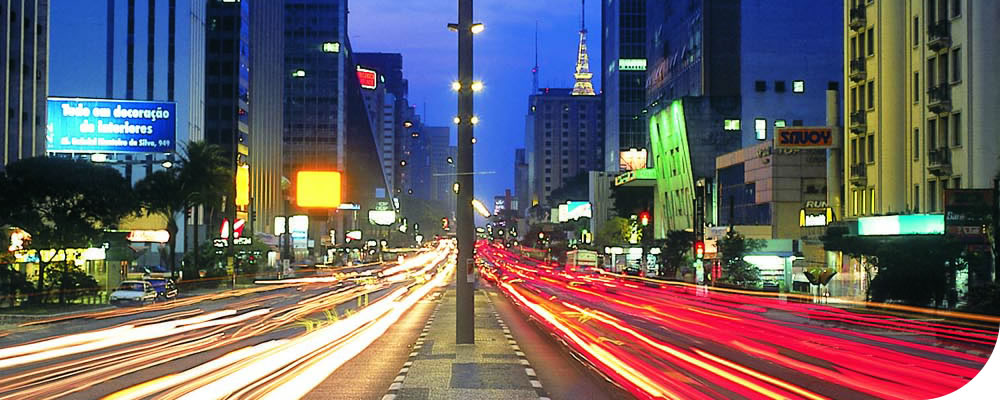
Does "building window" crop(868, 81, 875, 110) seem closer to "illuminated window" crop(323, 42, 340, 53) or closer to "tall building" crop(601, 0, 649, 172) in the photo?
"tall building" crop(601, 0, 649, 172)

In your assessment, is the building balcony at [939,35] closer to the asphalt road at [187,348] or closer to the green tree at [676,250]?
the asphalt road at [187,348]

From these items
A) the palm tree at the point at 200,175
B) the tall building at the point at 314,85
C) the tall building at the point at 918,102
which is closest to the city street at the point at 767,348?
the tall building at the point at 918,102

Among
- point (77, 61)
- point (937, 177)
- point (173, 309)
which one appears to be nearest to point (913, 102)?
point (937, 177)

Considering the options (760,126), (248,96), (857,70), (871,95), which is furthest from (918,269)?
(248,96)

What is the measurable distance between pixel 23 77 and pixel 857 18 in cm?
5317

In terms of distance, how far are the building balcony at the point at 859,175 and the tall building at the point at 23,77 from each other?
51720 mm

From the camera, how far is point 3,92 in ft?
232

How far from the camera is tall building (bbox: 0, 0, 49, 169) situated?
71.2 metres

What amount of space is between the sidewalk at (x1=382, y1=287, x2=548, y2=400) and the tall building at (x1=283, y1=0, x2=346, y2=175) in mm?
164463

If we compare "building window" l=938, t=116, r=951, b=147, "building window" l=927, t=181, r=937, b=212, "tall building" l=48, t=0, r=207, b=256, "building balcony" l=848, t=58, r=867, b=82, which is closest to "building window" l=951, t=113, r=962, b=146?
"building window" l=938, t=116, r=951, b=147

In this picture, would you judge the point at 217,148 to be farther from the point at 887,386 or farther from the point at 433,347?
the point at 887,386

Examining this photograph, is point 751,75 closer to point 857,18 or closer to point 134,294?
point 857,18

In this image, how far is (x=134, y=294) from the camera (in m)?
51.3

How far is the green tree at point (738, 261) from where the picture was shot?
218 ft
